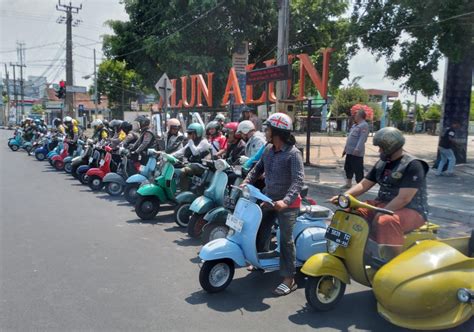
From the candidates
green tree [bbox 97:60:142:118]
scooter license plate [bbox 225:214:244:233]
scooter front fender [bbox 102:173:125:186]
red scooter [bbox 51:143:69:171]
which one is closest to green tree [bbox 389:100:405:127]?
green tree [bbox 97:60:142:118]

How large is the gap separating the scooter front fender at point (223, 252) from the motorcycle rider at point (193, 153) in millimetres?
2787

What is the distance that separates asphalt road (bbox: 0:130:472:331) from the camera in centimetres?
370

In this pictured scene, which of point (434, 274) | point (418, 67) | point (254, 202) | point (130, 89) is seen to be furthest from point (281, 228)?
point (130, 89)

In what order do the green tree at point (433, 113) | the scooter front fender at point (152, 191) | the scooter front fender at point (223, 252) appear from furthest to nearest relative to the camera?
1. the green tree at point (433, 113)
2. the scooter front fender at point (152, 191)
3. the scooter front fender at point (223, 252)

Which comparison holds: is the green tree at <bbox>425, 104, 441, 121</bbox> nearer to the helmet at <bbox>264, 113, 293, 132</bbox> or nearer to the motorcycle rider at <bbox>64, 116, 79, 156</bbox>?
the motorcycle rider at <bbox>64, 116, 79, 156</bbox>

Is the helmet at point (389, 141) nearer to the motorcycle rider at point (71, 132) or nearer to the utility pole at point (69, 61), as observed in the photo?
the motorcycle rider at point (71, 132)

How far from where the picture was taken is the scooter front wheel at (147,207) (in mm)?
7430

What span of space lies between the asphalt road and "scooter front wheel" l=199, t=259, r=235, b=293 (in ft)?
0.27

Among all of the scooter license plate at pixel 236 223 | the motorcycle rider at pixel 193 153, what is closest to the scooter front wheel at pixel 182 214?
the motorcycle rider at pixel 193 153

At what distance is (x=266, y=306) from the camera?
13.3 feet

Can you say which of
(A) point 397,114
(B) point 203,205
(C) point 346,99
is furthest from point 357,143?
(A) point 397,114

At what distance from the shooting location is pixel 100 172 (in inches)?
408

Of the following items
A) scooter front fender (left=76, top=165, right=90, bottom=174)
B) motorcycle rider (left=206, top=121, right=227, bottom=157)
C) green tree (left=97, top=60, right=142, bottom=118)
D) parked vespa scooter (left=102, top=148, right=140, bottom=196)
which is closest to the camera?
motorcycle rider (left=206, top=121, right=227, bottom=157)

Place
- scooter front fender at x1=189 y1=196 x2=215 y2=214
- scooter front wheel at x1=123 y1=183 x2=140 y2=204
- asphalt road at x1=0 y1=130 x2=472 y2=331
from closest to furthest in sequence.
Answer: asphalt road at x1=0 y1=130 x2=472 y2=331 → scooter front fender at x1=189 y1=196 x2=215 y2=214 → scooter front wheel at x1=123 y1=183 x2=140 y2=204
